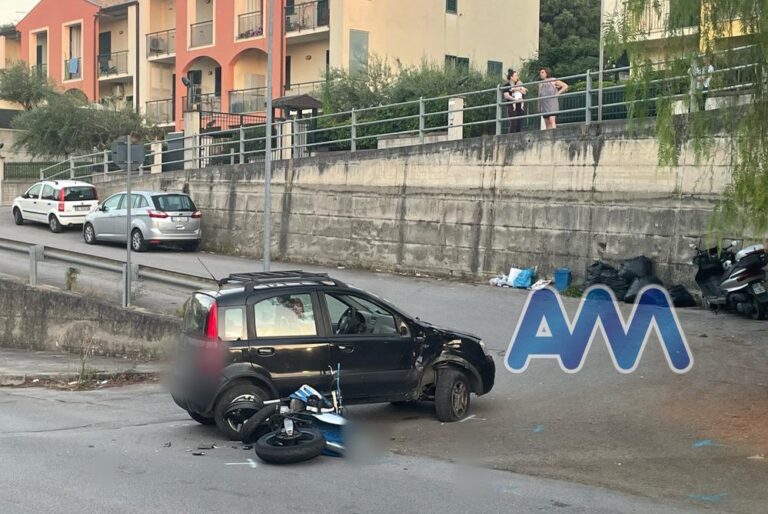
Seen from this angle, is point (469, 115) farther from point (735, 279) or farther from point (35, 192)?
point (35, 192)

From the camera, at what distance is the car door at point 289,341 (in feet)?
32.3

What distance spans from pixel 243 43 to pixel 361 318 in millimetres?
32957

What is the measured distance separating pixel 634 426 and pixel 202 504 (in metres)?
4.96

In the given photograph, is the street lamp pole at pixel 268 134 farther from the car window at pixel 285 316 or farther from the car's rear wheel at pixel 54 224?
the car's rear wheel at pixel 54 224

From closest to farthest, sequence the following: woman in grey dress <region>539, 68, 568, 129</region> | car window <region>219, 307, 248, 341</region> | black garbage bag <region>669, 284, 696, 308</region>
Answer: car window <region>219, 307, 248, 341</region>
black garbage bag <region>669, 284, 696, 308</region>
woman in grey dress <region>539, 68, 568, 129</region>

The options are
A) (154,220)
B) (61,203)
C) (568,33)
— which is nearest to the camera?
(154,220)

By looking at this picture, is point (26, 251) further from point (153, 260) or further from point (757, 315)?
point (757, 315)

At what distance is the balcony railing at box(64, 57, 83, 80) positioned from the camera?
52.7 metres

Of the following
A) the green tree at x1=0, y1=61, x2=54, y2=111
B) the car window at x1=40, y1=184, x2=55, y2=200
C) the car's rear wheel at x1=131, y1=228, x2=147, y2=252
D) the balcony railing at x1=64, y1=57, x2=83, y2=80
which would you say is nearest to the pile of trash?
the car's rear wheel at x1=131, y1=228, x2=147, y2=252

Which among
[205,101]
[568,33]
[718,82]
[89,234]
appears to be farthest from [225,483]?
[568,33]

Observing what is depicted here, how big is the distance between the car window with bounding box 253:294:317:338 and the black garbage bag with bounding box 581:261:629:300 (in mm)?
8653

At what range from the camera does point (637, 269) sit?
671 inches

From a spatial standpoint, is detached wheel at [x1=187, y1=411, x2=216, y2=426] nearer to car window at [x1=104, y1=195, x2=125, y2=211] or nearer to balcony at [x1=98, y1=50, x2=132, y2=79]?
car window at [x1=104, y1=195, x2=125, y2=211]

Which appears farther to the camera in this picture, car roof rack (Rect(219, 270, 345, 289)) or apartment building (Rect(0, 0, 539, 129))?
apartment building (Rect(0, 0, 539, 129))
